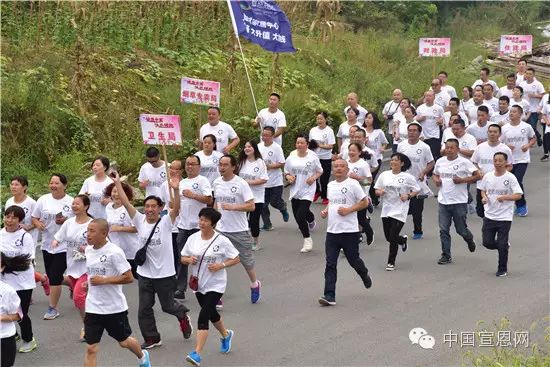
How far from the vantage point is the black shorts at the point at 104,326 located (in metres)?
10.1

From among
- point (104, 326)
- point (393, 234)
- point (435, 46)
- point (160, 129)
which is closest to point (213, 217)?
point (104, 326)

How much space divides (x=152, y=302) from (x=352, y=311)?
2615 millimetres

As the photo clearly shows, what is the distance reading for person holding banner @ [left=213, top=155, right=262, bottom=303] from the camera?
42.4ft

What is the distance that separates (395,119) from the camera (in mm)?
19312

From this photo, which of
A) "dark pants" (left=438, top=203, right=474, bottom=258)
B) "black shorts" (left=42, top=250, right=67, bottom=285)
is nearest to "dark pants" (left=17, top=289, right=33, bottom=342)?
"black shorts" (left=42, top=250, right=67, bottom=285)

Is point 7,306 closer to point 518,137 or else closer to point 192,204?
point 192,204

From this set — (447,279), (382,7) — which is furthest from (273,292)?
(382,7)

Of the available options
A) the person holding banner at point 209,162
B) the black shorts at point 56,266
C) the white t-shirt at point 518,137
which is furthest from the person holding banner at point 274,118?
the black shorts at point 56,266

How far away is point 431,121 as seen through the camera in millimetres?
19969

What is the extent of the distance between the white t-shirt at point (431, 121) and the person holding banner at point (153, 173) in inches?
281

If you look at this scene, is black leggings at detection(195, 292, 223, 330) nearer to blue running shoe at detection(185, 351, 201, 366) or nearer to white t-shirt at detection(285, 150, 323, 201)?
blue running shoe at detection(185, 351, 201, 366)

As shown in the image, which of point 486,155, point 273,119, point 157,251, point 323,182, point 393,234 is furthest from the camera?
point 323,182

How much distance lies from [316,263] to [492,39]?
22.6 m

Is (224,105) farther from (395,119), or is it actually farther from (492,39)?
(492,39)
